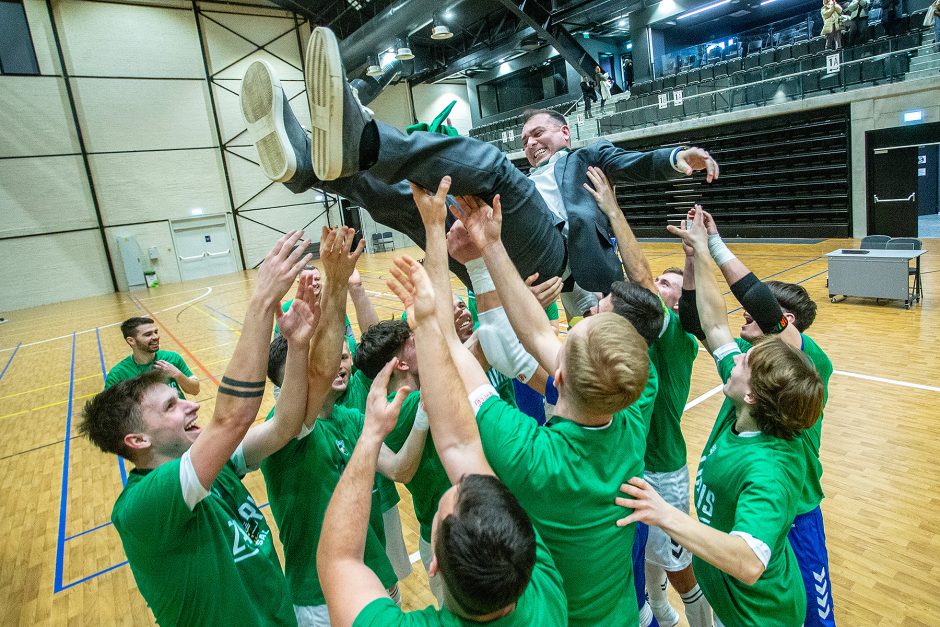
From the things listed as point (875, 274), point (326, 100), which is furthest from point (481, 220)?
point (875, 274)

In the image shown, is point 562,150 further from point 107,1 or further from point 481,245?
point 107,1

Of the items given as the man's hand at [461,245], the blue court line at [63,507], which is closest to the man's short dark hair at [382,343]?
the man's hand at [461,245]

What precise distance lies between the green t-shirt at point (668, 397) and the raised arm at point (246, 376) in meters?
1.56

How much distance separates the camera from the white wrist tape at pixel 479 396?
151cm

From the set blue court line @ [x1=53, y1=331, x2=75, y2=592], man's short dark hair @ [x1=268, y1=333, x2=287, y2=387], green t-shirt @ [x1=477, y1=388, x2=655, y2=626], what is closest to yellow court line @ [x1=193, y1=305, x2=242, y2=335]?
blue court line @ [x1=53, y1=331, x2=75, y2=592]

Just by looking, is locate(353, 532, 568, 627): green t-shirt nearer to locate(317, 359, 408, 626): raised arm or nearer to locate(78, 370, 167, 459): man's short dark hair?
locate(317, 359, 408, 626): raised arm

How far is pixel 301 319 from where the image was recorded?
5.90 ft

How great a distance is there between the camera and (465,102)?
2492 cm

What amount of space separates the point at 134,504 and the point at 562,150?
8.95 ft

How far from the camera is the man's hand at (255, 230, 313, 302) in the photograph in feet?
5.12

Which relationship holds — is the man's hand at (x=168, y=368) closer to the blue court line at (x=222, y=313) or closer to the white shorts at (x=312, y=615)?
the white shorts at (x=312, y=615)

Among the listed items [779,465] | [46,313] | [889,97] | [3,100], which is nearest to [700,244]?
[779,465]

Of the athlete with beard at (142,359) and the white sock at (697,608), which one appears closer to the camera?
the white sock at (697,608)

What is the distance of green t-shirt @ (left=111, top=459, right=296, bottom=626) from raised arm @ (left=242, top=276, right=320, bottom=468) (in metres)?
0.21
